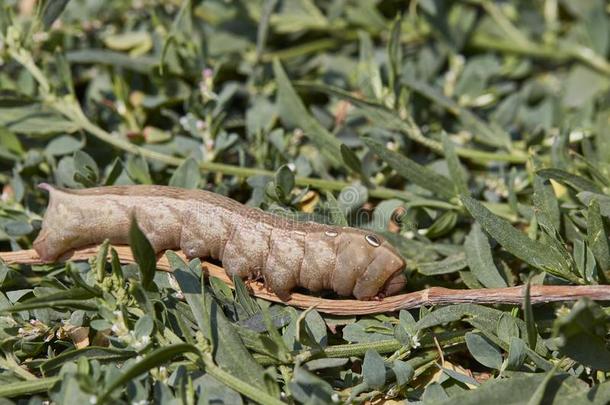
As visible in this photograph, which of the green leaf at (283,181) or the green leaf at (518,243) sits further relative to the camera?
the green leaf at (283,181)

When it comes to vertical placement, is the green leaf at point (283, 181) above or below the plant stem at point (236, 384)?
above

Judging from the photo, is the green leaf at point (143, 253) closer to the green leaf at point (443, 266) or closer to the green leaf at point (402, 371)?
the green leaf at point (402, 371)

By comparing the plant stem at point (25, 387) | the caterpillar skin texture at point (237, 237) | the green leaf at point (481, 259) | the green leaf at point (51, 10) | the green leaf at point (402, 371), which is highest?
the green leaf at point (51, 10)

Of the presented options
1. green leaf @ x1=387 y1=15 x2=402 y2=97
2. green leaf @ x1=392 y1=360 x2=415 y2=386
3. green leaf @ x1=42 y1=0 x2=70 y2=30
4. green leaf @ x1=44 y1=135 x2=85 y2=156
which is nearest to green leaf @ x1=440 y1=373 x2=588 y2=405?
green leaf @ x1=392 y1=360 x2=415 y2=386

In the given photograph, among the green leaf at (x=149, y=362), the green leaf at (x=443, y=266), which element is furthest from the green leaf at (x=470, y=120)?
the green leaf at (x=149, y=362)

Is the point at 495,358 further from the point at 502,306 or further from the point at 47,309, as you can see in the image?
the point at 47,309

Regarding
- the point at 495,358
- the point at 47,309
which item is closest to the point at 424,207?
the point at 495,358
